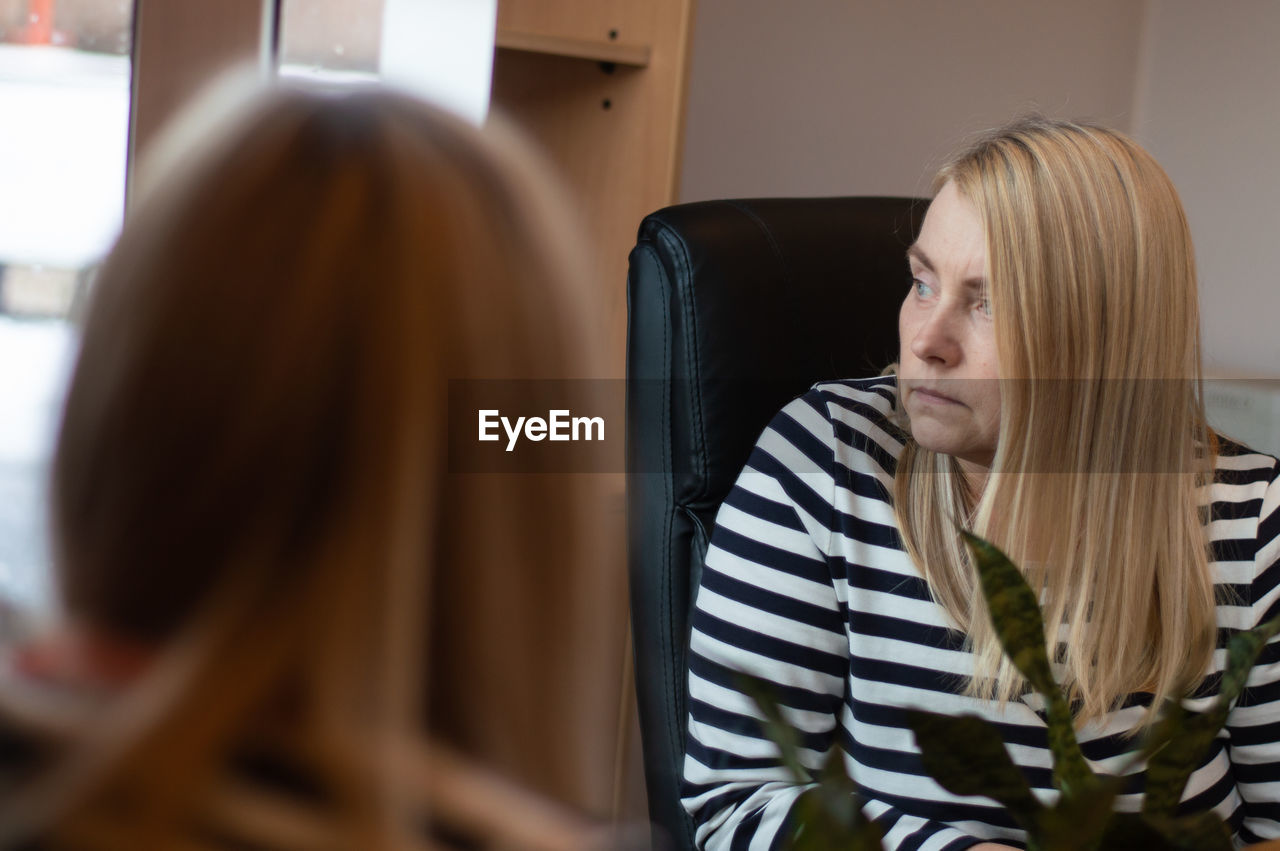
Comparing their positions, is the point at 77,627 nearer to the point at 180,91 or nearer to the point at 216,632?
the point at 216,632

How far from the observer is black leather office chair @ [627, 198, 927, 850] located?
1.24m

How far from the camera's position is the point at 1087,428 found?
3.72 feet

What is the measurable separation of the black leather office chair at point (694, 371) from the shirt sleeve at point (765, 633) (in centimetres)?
7

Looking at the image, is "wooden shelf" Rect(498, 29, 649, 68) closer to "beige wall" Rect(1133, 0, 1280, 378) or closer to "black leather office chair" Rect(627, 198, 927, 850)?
"black leather office chair" Rect(627, 198, 927, 850)

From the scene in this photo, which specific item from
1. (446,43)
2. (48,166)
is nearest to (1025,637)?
(48,166)

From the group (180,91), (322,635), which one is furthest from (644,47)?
(322,635)

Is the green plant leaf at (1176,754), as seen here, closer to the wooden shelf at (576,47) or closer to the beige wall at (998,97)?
the wooden shelf at (576,47)

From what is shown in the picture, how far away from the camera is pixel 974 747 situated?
53cm

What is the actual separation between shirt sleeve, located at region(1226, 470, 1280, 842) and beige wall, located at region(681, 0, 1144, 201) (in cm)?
123

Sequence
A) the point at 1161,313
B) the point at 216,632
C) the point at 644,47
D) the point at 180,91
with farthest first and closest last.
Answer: the point at 644,47
the point at 180,91
the point at 1161,313
the point at 216,632

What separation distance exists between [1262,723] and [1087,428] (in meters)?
0.32

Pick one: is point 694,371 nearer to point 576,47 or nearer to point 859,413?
point 859,413

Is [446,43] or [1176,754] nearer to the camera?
[1176,754]

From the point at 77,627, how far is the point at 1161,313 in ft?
3.23
